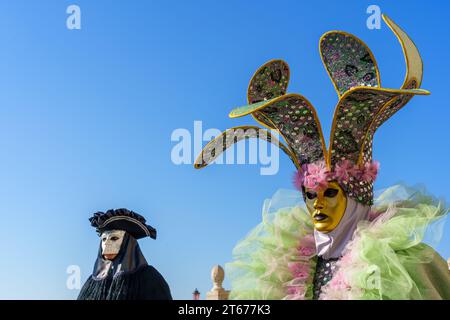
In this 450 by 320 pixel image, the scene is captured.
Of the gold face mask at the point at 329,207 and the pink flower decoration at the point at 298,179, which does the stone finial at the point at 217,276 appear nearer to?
the pink flower decoration at the point at 298,179

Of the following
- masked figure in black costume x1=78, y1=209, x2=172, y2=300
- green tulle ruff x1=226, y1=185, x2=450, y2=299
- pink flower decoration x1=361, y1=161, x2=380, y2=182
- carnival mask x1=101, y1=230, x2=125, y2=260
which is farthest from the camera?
carnival mask x1=101, y1=230, x2=125, y2=260

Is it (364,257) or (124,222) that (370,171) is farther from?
(124,222)

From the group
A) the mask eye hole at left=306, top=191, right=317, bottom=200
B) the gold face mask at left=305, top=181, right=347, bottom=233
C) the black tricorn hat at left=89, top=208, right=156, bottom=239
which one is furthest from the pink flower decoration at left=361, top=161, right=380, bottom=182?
the black tricorn hat at left=89, top=208, right=156, bottom=239

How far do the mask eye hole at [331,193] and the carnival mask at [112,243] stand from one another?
2.43 meters

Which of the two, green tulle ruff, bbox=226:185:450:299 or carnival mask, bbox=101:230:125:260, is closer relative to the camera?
green tulle ruff, bbox=226:185:450:299

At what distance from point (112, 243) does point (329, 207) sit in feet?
8.31

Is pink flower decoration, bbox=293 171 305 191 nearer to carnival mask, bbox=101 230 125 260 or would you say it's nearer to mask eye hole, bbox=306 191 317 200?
mask eye hole, bbox=306 191 317 200

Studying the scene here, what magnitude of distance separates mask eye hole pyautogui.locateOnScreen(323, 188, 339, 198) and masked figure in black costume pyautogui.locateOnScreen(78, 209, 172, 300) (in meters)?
2.13

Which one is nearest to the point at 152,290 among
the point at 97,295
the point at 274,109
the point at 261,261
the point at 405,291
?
the point at 97,295

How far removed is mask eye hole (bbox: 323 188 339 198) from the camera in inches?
211

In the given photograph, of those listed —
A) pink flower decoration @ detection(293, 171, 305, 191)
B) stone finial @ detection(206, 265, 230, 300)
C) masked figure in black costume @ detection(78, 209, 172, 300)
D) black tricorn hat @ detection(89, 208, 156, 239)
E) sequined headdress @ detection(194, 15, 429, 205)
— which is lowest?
stone finial @ detection(206, 265, 230, 300)

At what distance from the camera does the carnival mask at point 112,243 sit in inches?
268

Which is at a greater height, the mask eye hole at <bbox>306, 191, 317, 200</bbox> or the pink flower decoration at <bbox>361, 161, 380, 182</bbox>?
the pink flower decoration at <bbox>361, 161, 380, 182</bbox>

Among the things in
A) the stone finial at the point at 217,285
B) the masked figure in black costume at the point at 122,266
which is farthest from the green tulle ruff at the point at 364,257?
the stone finial at the point at 217,285
